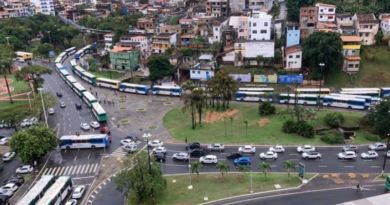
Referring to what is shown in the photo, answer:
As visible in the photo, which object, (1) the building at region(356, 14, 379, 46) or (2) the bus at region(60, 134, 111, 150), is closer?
(2) the bus at region(60, 134, 111, 150)

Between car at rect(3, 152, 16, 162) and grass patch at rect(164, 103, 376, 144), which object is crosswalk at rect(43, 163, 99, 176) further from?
grass patch at rect(164, 103, 376, 144)

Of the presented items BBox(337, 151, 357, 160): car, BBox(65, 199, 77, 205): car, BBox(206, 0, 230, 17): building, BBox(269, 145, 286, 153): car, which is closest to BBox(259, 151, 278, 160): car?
BBox(269, 145, 286, 153): car

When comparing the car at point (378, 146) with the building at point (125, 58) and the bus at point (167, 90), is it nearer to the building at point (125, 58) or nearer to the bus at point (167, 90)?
the bus at point (167, 90)

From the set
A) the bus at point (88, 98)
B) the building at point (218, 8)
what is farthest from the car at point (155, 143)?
the building at point (218, 8)

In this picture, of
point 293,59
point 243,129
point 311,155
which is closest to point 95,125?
point 243,129

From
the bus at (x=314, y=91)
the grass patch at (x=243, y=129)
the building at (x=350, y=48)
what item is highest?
the building at (x=350, y=48)

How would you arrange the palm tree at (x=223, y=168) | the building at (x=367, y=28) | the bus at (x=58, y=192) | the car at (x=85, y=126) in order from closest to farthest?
the bus at (x=58, y=192)
the palm tree at (x=223, y=168)
the car at (x=85, y=126)
the building at (x=367, y=28)

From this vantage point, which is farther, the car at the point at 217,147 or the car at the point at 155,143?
the car at the point at 155,143
